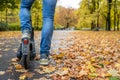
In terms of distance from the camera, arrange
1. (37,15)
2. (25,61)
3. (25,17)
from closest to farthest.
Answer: (25,61) → (25,17) → (37,15)

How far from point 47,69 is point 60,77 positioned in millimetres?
604

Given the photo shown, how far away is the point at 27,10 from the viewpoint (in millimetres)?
4695

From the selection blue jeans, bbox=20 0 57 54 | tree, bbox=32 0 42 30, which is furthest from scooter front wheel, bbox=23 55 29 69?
tree, bbox=32 0 42 30

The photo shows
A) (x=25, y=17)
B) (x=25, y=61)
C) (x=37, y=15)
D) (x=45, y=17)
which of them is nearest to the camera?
(x=25, y=61)

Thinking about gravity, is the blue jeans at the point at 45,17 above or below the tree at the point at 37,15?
above

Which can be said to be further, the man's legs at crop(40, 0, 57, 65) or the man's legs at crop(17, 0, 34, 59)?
the man's legs at crop(40, 0, 57, 65)

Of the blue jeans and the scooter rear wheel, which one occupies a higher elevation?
the blue jeans

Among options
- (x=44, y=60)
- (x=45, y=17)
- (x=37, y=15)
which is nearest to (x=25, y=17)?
(x=45, y=17)

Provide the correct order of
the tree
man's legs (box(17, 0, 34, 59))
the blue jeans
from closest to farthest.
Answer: man's legs (box(17, 0, 34, 59))
the blue jeans
the tree

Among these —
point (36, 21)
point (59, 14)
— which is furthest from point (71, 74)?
point (59, 14)

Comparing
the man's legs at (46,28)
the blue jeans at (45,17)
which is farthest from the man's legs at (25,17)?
the man's legs at (46,28)

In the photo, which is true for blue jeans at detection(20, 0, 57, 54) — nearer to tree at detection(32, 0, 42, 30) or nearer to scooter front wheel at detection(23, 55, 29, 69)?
scooter front wheel at detection(23, 55, 29, 69)

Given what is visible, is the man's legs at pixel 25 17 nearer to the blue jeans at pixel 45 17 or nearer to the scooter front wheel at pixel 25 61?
the blue jeans at pixel 45 17

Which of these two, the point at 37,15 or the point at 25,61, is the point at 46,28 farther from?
the point at 37,15
